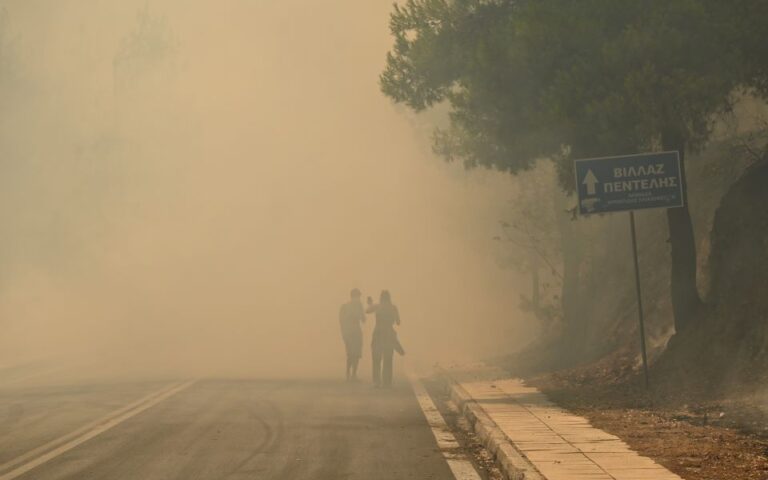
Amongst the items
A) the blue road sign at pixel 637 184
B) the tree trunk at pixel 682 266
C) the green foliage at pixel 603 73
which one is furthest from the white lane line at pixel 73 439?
the tree trunk at pixel 682 266

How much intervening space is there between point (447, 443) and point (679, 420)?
288 centimetres

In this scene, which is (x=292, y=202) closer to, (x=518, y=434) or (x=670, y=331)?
(x=670, y=331)

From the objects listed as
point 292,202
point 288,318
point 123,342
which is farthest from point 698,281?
point 292,202

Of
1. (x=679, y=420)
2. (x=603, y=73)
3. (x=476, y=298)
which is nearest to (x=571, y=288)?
(x=603, y=73)

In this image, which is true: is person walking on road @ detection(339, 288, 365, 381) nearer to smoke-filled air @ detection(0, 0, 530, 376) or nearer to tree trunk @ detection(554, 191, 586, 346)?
tree trunk @ detection(554, 191, 586, 346)

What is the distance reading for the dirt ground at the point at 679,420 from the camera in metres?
10.4

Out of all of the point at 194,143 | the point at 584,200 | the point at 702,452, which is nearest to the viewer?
the point at 702,452

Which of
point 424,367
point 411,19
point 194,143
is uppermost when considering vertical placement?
point 194,143

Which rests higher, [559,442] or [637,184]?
[637,184]

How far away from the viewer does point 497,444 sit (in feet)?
39.7

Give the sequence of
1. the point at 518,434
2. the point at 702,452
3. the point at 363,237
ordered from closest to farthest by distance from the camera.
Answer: the point at 702,452, the point at 518,434, the point at 363,237

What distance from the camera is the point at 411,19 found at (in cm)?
2220

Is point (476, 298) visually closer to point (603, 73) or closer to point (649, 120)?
point (603, 73)

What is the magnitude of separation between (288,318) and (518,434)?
52.2 metres
